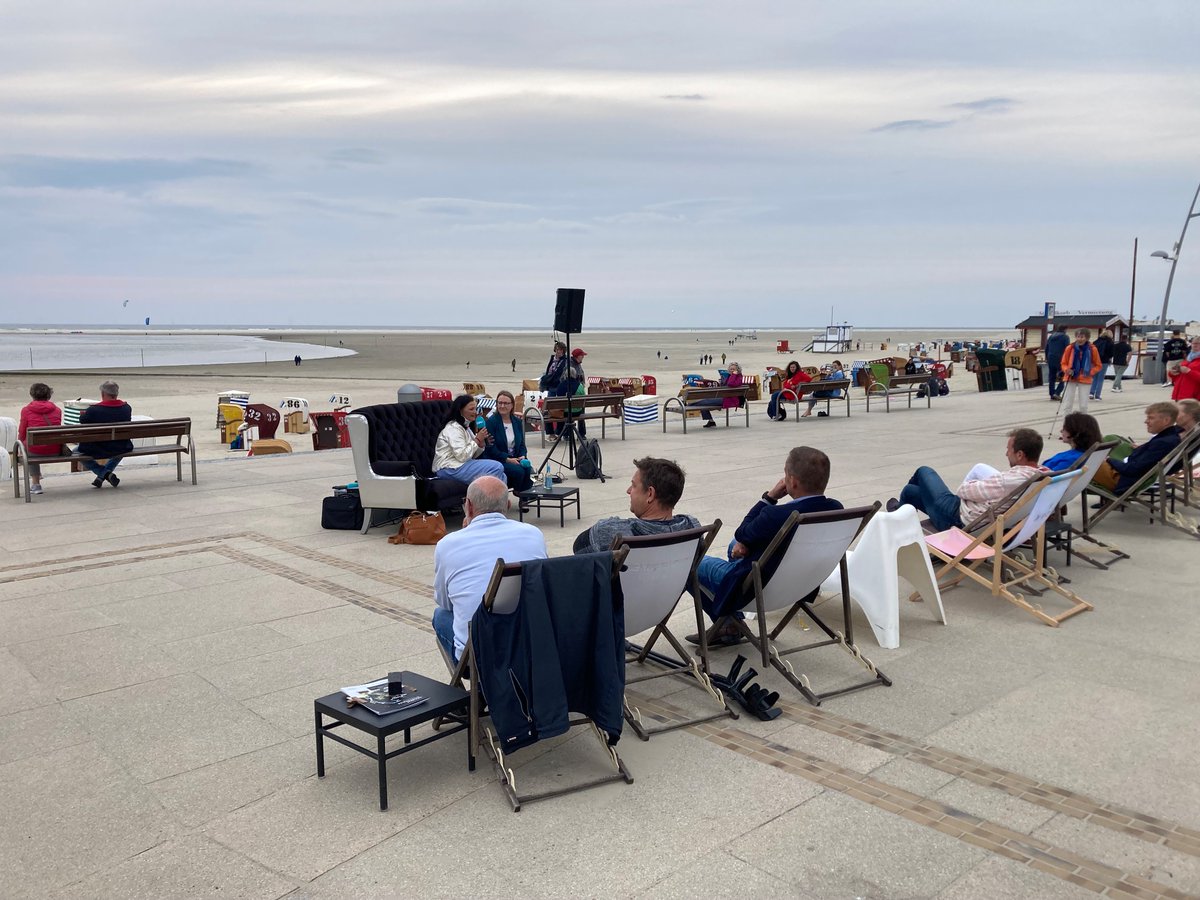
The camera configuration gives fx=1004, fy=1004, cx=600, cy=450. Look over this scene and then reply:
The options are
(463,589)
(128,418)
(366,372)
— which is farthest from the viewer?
(366,372)

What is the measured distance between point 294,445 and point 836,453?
909 cm

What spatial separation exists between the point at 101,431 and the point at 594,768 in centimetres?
853

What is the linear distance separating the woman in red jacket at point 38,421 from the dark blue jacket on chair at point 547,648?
8.68 m

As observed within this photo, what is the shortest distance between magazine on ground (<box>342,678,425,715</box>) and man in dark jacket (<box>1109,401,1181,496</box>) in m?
6.43

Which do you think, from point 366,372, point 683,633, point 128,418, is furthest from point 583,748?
point 366,372

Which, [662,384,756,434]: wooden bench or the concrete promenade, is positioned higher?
[662,384,756,434]: wooden bench

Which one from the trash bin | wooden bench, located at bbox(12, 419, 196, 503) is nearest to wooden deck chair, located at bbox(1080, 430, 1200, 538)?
wooden bench, located at bbox(12, 419, 196, 503)

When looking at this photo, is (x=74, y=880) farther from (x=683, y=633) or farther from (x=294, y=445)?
(x=294, y=445)

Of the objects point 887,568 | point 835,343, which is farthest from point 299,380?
point 835,343

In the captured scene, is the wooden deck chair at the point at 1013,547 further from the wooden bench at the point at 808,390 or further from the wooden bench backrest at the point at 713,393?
the wooden bench at the point at 808,390

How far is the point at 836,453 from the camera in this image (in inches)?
515

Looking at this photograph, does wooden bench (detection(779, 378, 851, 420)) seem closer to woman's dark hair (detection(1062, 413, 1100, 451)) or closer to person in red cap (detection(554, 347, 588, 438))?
person in red cap (detection(554, 347, 588, 438))

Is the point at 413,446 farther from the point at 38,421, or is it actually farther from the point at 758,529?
the point at 758,529

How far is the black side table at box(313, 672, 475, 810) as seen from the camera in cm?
346
